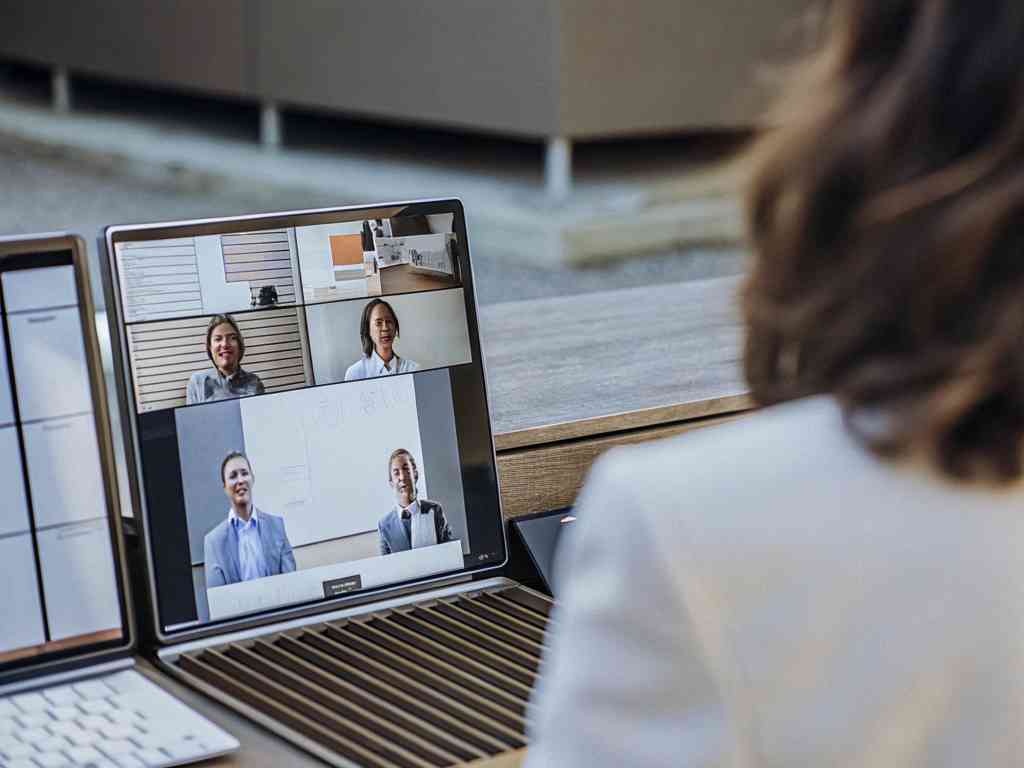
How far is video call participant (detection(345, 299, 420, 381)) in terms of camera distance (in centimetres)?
102

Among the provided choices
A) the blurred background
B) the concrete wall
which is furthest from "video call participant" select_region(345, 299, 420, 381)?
the concrete wall

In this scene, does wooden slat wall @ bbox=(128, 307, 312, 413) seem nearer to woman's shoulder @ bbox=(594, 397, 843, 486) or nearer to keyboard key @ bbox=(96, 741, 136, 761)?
keyboard key @ bbox=(96, 741, 136, 761)

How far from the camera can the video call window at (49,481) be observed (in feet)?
2.87

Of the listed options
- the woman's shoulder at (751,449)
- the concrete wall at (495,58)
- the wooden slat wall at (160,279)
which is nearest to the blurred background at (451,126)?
the concrete wall at (495,58)

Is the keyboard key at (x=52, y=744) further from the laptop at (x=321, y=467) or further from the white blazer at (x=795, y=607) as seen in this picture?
the white blazer at (x=795, y=607)

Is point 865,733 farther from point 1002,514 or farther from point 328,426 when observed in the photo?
point 328,426

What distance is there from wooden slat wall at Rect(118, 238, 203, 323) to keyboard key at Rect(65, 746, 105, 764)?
30 centimetres

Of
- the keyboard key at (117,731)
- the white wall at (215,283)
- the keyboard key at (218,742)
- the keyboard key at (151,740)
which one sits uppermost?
the white wall at (215,283)

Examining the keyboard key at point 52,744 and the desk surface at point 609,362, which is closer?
the keyboard key at point 52,744

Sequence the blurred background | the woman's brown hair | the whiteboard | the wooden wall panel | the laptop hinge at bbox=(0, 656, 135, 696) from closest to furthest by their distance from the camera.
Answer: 1. the woman's brown hair
2. the laptop hinge at bbox=(0, 656, 135, 696)
3. the whiteboard
4. the wooden wall panel
5. the blurred background

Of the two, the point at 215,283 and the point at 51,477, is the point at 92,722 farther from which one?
the point at 215,283

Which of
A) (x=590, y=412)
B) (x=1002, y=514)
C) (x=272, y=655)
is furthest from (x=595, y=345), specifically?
(x=1002, y=514)

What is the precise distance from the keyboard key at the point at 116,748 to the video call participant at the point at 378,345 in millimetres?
319

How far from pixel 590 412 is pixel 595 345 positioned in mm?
266
